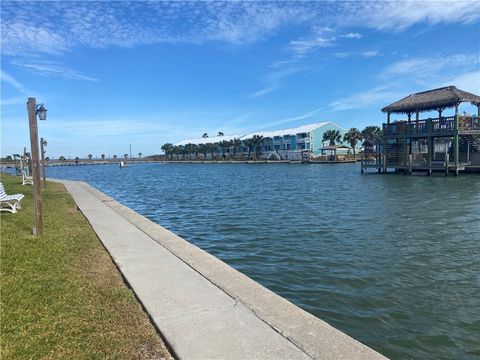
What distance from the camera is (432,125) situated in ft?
138

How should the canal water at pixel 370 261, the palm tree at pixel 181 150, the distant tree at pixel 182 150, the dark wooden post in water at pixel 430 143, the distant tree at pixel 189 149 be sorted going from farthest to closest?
the palm tree at pixel 181 150 < the distant tree at pixel 182 150 < the distant tree at pixel 189 149 < the dark wooden post in water at pixel 430 143 < the canal water at pixel 370 261

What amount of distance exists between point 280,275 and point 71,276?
168 inches

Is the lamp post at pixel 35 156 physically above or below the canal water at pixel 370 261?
above

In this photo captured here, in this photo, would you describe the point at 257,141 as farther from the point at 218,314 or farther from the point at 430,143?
the point at 218,314

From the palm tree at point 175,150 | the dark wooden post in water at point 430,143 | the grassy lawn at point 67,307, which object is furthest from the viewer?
the palm tree at point 175,150

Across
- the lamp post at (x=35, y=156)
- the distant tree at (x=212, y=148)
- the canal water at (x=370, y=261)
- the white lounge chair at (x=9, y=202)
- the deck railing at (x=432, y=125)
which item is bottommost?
the canal water at (x=370, y=261)

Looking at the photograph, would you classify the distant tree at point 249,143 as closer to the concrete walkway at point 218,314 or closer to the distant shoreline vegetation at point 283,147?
the distant shoreline vegetation at point 283,147

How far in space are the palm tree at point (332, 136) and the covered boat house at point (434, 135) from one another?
56.2 metres

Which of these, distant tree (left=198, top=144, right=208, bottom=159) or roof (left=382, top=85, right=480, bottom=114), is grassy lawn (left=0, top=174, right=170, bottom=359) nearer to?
roof (left=382, top=85, right=480, bottom=114)

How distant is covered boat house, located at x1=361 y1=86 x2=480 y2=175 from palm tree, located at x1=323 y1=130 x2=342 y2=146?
56162 millimetres

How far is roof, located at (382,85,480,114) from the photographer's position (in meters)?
40.2

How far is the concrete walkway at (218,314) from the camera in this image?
4211 mm


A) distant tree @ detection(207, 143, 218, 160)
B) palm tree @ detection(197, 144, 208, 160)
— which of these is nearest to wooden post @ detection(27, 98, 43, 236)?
distant tree @ detection(207, 143, 218, 160)

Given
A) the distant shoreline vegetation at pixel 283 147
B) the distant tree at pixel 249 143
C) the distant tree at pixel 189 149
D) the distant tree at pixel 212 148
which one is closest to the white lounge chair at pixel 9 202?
the distant shoreline vegetation at pixel 283 147
